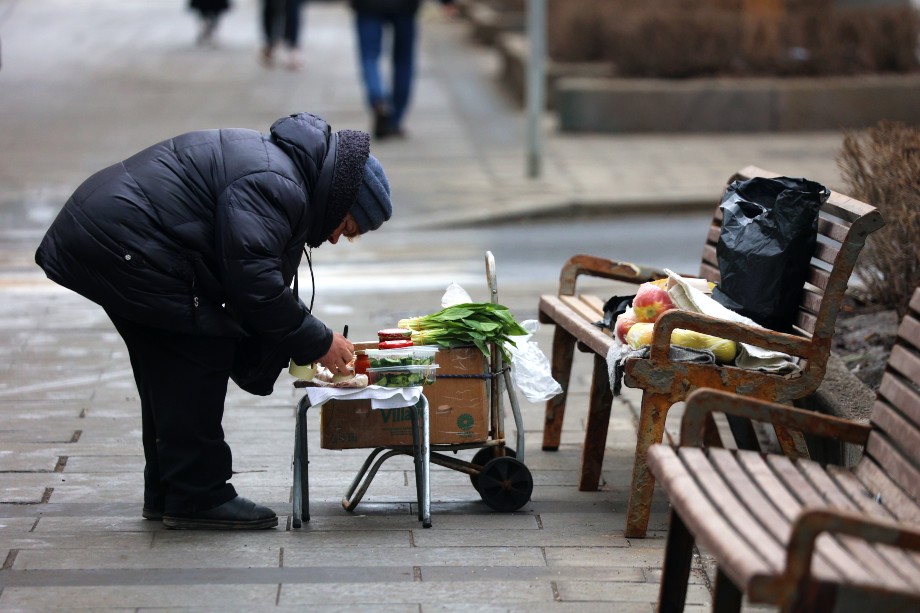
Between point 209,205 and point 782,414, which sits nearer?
point 782,414

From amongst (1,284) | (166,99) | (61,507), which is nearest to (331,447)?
(61,507)

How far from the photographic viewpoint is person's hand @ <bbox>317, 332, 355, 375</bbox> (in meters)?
4.27

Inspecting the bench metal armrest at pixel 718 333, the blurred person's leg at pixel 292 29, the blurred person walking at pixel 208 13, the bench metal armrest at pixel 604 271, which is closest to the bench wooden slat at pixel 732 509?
the bench metal armrest at pixel 718 333

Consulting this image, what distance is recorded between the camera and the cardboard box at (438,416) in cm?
451

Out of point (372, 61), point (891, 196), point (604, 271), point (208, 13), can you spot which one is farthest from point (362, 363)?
point (208, 13)

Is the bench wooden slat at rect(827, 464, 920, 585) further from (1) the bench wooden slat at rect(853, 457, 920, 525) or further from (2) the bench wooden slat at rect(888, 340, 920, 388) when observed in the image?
(2) the bench wooden slat at rect(888, 340, 920, 388)

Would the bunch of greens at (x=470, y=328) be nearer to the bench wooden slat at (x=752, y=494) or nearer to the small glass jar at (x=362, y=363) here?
the small glass jar at (x=362, y=363)

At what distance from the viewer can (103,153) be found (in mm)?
12383

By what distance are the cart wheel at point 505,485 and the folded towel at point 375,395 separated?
428mm

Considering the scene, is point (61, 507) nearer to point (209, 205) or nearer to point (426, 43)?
point (209, 205)

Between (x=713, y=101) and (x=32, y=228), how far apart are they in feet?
22.4

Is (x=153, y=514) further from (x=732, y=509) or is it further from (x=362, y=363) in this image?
(x=732, y=509)

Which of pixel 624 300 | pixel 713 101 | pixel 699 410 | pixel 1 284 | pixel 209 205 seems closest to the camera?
pixel 699 410

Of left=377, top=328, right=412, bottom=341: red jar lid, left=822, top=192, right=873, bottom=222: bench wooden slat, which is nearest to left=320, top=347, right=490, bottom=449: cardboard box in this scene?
left=377, top=328, right=412, bottom=341: red jar lid
